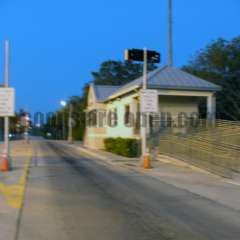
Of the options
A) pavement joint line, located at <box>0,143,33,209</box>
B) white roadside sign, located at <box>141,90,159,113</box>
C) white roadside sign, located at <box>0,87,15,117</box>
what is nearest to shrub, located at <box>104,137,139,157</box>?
white roadside sign, located at <box>141,90,159,113</box>

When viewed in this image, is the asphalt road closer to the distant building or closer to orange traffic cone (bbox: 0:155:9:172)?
orange traffic cone (bbox: 0:155:9:172)

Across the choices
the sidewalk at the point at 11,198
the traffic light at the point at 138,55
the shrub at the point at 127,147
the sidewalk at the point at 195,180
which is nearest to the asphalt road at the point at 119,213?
the sidewalk at the point at 11,198

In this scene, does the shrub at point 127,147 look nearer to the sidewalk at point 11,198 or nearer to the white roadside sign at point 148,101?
the white roadside sign at point 148,101

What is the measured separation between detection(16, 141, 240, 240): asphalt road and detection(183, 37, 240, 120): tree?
2721 centimetres

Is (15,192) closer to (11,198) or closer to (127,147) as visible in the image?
(11,198)

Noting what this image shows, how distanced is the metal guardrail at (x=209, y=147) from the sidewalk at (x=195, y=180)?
356 mm

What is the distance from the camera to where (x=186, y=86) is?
3497cm

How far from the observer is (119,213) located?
12.2m

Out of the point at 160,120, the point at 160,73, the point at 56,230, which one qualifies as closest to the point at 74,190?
the point at 56,230

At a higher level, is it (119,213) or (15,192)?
(15,192)

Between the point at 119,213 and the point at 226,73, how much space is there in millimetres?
36028

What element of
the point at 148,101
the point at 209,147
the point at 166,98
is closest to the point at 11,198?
the point at 209,147

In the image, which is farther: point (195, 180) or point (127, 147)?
point (127, 147)

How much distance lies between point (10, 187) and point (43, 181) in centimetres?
177
